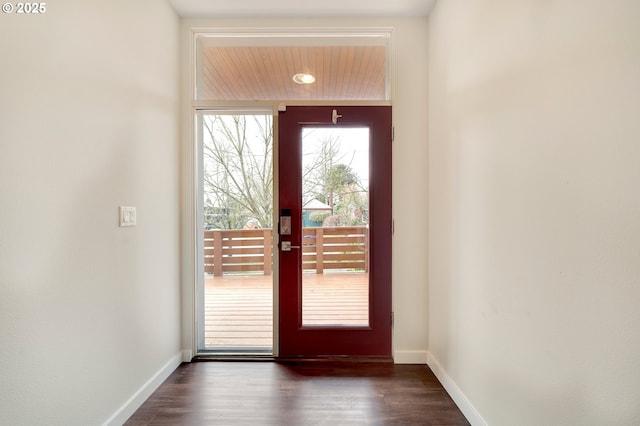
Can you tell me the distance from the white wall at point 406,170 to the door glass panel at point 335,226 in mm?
286

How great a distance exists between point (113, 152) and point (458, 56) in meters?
2.25

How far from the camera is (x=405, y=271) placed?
2.45 m

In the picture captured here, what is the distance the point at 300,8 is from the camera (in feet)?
7.61

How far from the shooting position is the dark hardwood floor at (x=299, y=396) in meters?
1.77

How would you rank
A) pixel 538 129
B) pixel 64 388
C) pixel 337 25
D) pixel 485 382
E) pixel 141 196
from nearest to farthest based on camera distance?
pixel 538 129 < pixel 64 388 < pixel 485 382 < pixel 141 196 < pixel 337 25

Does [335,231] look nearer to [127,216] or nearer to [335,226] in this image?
[335,226]

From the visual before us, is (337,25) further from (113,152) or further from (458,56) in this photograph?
(113,152)

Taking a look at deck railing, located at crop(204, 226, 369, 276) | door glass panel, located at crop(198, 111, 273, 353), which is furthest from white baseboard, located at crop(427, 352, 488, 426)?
door glass panel, located at crop(198, 111, 273, 353)

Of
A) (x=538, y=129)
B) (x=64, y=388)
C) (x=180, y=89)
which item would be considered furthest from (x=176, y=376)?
(x=538, y=129)

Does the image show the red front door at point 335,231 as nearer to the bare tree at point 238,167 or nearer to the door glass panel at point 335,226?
A: the door glass panel at point 335,226

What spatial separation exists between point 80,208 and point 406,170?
2.20m

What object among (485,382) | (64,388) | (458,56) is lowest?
(485,382)

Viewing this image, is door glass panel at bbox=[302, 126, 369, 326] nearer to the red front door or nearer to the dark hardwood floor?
the red front door

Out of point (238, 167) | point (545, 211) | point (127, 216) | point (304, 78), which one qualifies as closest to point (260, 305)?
point (238, 167)
